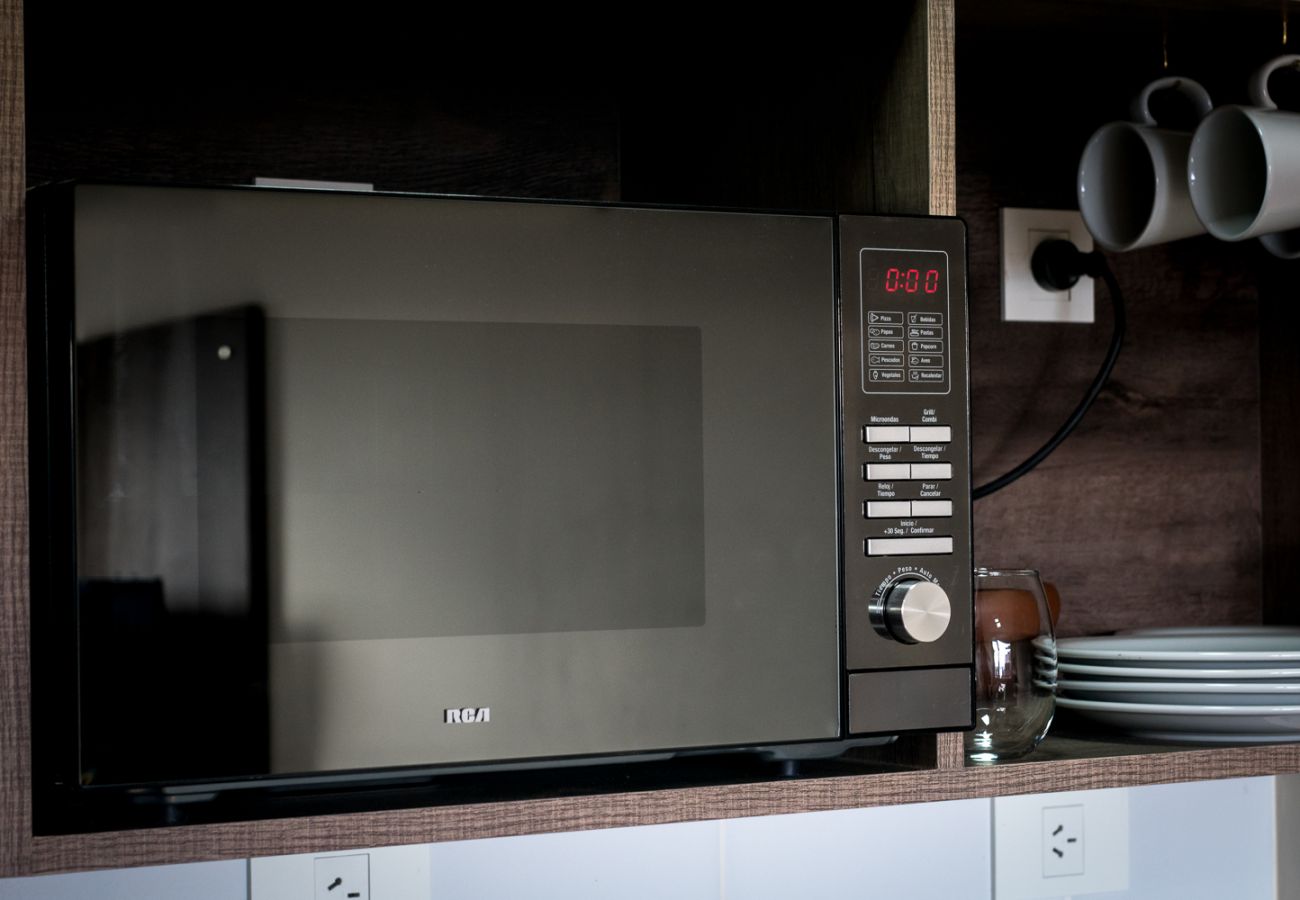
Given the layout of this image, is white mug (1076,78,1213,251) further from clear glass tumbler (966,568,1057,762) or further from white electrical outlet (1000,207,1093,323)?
clear glass tumbler (966,568,1057,762)

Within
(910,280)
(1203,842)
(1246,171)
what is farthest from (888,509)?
(1203,842)

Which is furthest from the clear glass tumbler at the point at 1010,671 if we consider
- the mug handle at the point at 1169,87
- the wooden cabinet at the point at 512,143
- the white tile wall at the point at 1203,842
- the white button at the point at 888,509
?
the white tile wall at the point at 1203,842

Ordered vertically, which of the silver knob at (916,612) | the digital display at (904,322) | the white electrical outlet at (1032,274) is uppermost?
the white electrical outlet at (1032,274)

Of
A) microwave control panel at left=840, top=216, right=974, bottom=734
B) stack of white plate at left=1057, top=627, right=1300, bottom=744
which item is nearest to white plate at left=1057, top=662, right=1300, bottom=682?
stack of white plate at left=1057, top=627, right=1300, bottom=744

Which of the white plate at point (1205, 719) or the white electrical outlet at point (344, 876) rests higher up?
the white plate at point (1205, 719)

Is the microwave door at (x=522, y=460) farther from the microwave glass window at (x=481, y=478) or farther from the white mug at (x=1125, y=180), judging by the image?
the white mug at (x=1125, y=180)

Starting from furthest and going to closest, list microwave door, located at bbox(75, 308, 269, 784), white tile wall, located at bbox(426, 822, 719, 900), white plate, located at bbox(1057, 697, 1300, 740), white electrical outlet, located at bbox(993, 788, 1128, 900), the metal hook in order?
white electrical outlet, located at bbox(993, 788, 1128, 900)
white tile wall, located at bbox(426, 822, 719, 900)
the metal hook
white plate, located at bbox(1057, 697, 1300, 740)
microwave door, located at bbox(75, 308, 269, 784)

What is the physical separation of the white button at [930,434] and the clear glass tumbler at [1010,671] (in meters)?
0.14

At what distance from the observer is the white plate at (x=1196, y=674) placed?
88 centimetres

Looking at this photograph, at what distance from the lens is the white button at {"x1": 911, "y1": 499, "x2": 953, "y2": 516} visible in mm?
782

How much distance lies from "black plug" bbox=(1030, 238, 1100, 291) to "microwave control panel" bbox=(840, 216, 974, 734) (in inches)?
16.7

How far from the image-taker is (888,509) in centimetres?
78

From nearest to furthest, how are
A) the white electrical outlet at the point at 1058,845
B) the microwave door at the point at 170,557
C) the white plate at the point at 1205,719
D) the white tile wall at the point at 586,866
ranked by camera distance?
1. the microwave door at the point at 170,557
2. the white plate at the point at 1205,719
3. the white tile wall at the point at 586,866
4. the white electrical outlet at the point at 1058,845

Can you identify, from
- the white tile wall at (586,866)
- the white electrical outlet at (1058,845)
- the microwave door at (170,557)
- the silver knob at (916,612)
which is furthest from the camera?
the white electrical outlet at (1058,845)
